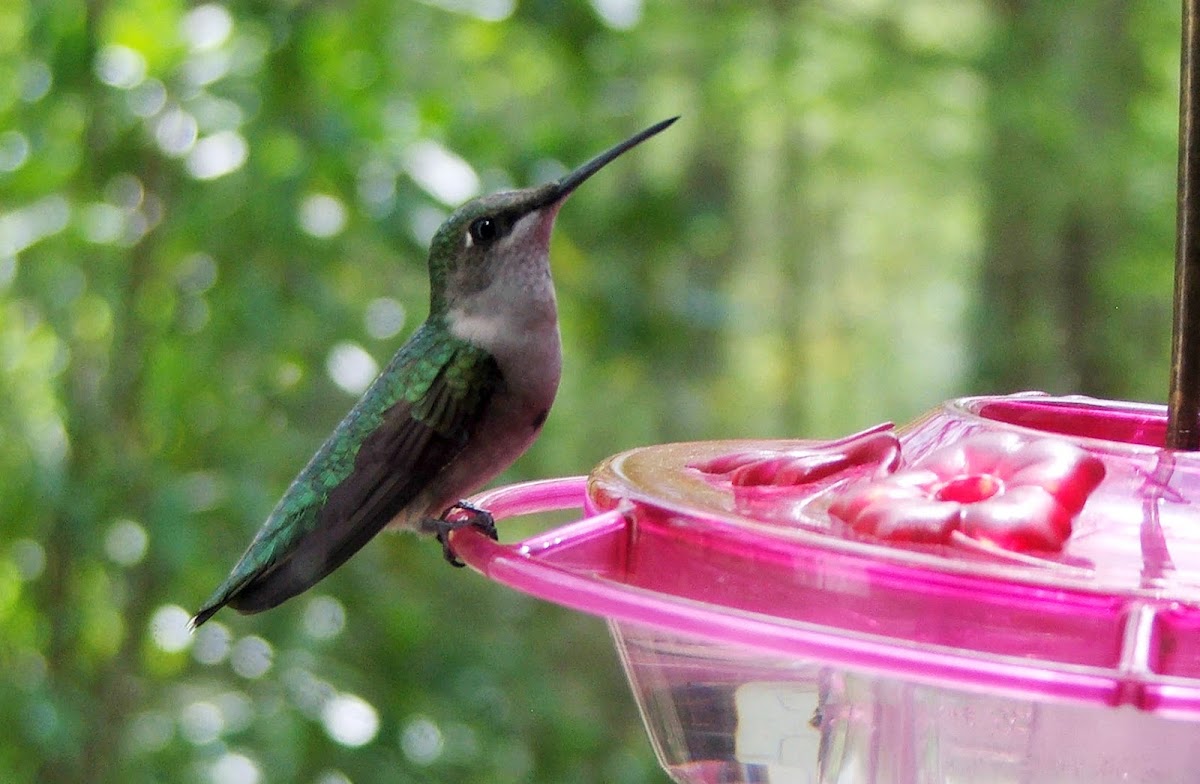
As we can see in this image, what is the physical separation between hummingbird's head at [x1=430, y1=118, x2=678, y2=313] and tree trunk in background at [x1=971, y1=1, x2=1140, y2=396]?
9.16ft

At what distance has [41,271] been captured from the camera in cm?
291

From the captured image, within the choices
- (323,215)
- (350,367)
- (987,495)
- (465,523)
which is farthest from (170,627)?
(987,495)

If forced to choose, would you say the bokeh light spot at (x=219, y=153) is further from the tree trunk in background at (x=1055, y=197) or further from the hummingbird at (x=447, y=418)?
the tree trunk in background at (x=1055, y=197)

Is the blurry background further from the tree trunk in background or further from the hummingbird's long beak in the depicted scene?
the tree trunk in background

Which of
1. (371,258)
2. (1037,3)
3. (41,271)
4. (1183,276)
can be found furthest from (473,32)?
(1183,276)

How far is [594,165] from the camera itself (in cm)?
155

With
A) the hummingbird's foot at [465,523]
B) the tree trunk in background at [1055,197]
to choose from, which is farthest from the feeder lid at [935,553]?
the tree trunk in background at [1055,197]

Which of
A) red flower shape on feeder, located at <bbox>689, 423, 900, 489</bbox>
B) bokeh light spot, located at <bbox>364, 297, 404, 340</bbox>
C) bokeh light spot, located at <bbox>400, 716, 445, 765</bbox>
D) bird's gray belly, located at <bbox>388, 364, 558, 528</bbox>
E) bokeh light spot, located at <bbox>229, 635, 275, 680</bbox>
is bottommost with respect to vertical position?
bokeh light spot, located at <bbox>400, 716, 445, 765</bbox>

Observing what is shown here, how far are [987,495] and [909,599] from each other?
0.63ft

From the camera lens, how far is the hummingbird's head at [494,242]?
1794 mm

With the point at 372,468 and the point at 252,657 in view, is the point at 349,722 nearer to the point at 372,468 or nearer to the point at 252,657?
the point at 252,657

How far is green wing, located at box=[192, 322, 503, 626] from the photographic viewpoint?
156 centimetres

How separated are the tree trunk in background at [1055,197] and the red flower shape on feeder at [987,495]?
336 centimetres

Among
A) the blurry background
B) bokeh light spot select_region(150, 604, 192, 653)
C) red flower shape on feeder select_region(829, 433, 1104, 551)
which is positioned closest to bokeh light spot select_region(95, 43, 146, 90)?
the blurry background
